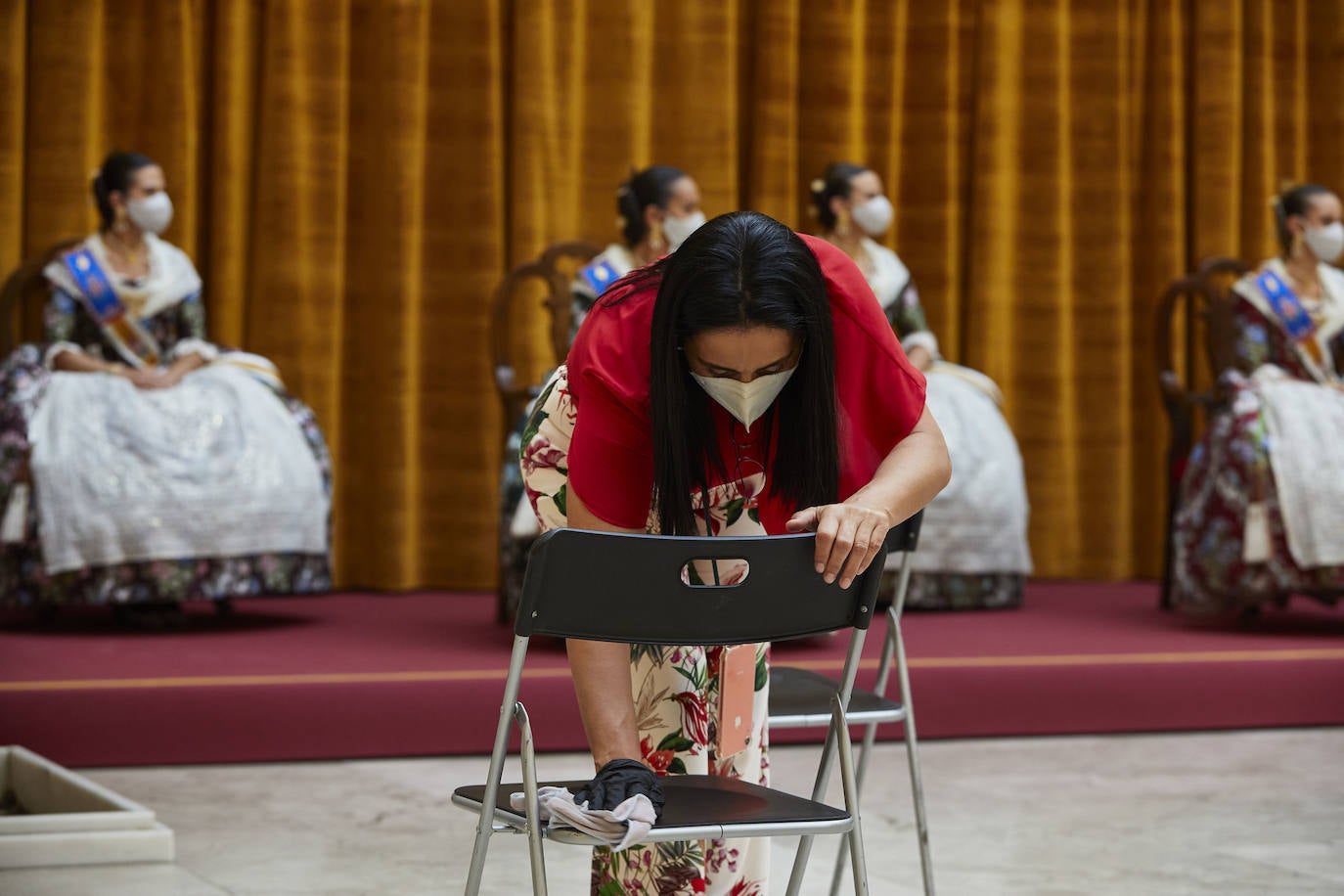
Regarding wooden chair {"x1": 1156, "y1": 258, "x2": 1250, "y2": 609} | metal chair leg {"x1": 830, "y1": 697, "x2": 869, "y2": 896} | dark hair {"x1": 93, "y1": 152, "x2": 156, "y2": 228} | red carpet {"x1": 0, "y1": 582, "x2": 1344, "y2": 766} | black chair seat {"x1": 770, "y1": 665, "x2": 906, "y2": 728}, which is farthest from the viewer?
wooden chair {"x1": 1156, "y1": 258, "x2": 1250, "y2": 609}

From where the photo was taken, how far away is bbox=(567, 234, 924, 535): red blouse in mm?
1442

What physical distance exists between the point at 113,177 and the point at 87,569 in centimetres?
90

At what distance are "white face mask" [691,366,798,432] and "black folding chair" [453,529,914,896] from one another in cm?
14

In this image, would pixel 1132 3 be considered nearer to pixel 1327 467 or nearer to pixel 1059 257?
pixel 1059 257

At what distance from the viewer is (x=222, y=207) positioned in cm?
459

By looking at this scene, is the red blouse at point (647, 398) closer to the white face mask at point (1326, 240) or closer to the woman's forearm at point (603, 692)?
the woman's forearm at point (603, 692)

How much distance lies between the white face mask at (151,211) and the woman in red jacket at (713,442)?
96.5 inches

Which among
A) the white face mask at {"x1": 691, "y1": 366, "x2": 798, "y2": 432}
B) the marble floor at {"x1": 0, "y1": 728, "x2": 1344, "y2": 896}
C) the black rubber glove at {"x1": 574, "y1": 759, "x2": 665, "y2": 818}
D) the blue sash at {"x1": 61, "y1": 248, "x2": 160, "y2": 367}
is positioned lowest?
the marble floor at {"x1": 0, "y1": 728, "x2": 1344, "y2": 896}

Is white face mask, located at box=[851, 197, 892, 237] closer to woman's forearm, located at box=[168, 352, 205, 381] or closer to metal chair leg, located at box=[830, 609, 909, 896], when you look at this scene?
woman's forearm, located at box=[168, 352, 205, 381]

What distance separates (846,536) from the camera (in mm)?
1390

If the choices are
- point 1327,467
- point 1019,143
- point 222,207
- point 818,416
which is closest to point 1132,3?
point 1019,143

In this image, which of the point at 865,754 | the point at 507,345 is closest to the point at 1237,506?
the point at 507,345

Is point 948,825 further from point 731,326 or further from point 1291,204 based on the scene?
point 1291,204

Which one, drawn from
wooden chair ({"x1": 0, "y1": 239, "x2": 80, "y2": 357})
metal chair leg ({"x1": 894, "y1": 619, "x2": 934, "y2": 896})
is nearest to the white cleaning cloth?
metal chair leg ({"x1": 894, "y1": 619, "x2": 934, "y2": 896})
